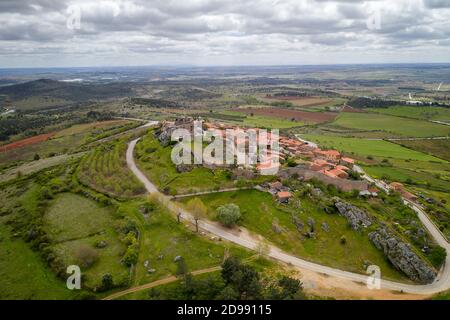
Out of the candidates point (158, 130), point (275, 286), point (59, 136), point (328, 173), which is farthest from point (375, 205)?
point (59, 136)

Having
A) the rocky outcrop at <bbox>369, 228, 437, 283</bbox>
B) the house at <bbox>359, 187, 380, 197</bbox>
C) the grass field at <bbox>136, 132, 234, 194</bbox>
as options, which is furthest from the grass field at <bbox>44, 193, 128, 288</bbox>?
the house at <bbox>359, 187, 380, 197</bbox>

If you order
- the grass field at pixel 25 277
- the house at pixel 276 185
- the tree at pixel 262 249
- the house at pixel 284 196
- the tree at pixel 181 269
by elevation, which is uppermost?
the house at pixel 276 185

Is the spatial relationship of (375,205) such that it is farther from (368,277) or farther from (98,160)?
(98,160)

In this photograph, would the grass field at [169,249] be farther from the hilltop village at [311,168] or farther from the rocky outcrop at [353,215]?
the rocky outcrop at [353,215]

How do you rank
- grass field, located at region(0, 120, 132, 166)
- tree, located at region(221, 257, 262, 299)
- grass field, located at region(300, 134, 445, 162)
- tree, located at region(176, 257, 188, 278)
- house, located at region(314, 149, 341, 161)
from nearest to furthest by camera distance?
tree, located at region(221, 257, 262, 299) → tree, located at region(176, 257, 188, 278) → house, located at region(314, 149, 341, 161) → grass field, located at region(300, 134, 445, 162) → grass field, located at region(0, 120, 132, 166)

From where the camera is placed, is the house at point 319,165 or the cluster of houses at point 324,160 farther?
the house at point 319,165

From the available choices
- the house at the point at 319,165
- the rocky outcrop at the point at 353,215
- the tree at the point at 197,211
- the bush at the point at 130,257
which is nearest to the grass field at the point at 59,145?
the tree at the point at 197,211

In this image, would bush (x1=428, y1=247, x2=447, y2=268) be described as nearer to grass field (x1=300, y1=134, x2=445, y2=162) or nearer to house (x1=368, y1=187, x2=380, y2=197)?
house (x1=368, y1=187, x2=380, y2=197)

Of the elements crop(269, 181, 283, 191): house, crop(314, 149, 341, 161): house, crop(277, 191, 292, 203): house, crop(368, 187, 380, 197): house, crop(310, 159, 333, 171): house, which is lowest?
crop(368, 187, 380, 197): house
